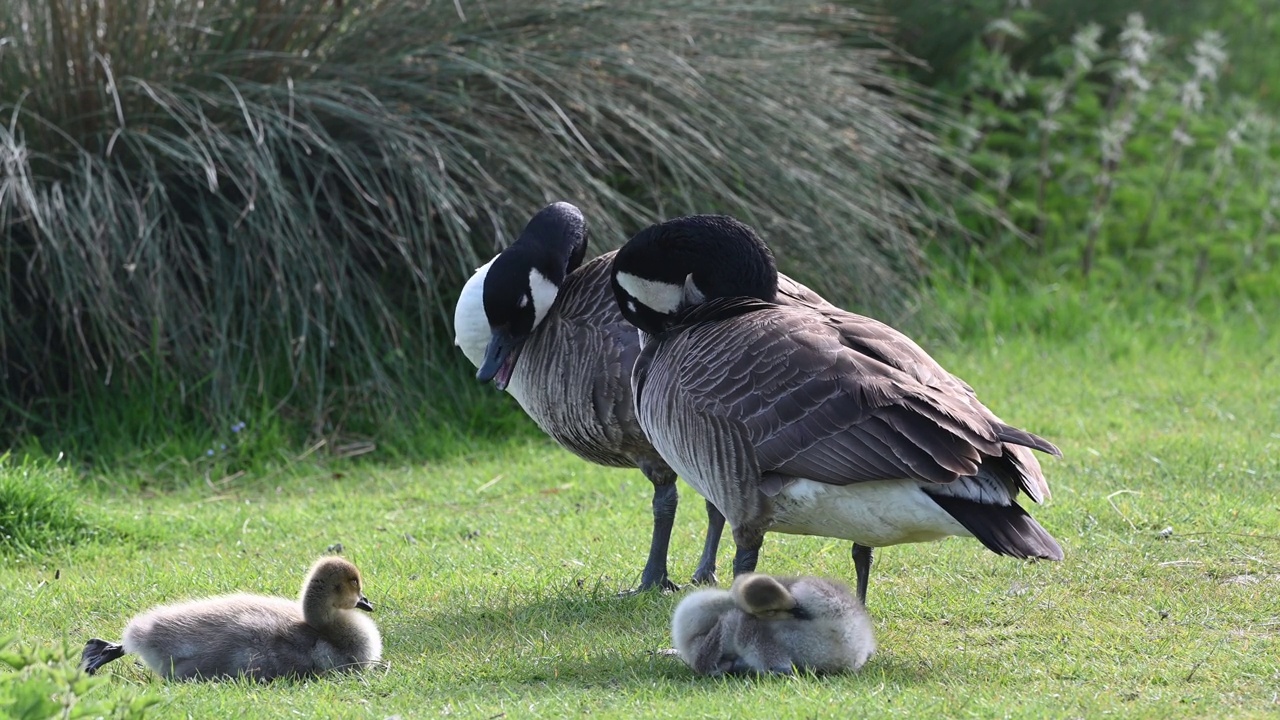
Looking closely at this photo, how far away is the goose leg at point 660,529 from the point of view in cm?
614

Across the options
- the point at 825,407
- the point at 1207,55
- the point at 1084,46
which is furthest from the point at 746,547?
the point at 1207,55

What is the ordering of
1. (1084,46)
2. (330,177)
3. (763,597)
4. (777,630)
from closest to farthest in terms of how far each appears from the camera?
(763,597) < (777,630) < (330,177) < (1084,46)

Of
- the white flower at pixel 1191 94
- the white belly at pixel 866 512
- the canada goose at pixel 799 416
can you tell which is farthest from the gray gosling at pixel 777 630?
the white flower at pixel 1191 94

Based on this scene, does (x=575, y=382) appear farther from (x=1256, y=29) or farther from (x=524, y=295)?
(x=1256, y=29)

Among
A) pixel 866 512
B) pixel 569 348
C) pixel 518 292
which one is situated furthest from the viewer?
pixel 518 292

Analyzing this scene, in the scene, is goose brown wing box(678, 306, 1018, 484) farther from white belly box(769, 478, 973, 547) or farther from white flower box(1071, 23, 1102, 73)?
white flower box(1071, 23, 1102, 73)

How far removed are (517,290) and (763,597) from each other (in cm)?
240

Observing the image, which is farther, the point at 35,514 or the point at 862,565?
the point at 35,514

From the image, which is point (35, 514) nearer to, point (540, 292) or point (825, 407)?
point (540, 292)

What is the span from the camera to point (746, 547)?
5.36 meters

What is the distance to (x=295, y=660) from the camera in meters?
5.00

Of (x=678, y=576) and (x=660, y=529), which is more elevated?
(x=660, y=529)

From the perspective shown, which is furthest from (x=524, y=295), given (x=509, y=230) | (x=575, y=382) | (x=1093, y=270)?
(x=1093, y=270)

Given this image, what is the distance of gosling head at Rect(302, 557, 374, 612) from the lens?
16.3ft
